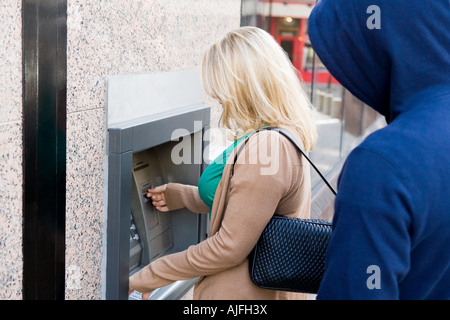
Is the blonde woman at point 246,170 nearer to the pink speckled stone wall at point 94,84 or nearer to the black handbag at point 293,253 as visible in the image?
the black handbag at point 293,253

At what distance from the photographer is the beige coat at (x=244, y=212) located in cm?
187

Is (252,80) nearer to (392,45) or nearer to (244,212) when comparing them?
(244,212)

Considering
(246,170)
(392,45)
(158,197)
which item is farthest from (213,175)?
(392,45)

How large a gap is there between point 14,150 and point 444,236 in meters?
1.21

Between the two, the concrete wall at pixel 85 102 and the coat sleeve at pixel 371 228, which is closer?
the coat sleeve at pixel 371 228

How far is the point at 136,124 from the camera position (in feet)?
7.38

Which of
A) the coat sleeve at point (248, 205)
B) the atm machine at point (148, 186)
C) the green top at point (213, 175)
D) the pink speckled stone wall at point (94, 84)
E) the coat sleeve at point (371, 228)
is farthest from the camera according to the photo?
the atm machine at point (148, 186)

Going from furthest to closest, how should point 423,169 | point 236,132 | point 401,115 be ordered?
1. point 236,132
2. point 401,115
3. point 423,169

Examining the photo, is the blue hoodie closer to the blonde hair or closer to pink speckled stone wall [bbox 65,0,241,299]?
the blonde hair

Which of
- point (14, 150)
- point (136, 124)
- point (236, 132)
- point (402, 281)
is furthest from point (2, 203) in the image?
point (402, 281)

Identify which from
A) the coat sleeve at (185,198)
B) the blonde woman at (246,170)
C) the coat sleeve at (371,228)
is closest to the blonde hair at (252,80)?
the blonde woman at (246,170)

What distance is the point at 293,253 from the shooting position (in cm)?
189
